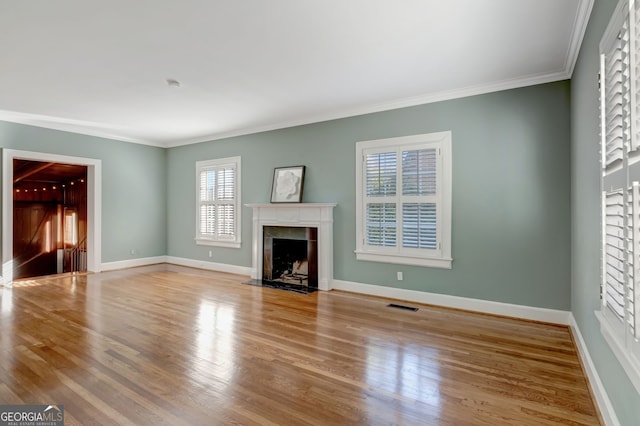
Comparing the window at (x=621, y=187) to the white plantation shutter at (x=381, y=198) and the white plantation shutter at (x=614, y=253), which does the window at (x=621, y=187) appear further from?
the white plantation shutter at (x=381, y=198)

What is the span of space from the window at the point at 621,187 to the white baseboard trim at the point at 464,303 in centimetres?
182

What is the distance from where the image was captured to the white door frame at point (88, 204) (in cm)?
536

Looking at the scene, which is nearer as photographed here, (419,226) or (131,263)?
(419,226)

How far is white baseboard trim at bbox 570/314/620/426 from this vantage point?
186 cm

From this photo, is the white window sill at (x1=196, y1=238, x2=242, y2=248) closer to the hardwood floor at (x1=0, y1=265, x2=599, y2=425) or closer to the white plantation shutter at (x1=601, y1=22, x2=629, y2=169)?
the hardwood floor at (x1=0, y1=265, x2=599, y2=425)

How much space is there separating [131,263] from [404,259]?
228 inches

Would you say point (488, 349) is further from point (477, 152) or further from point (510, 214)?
point (477, 152)

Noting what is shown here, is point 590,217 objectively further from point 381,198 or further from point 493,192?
point 381,198

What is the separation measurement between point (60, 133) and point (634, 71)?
7595 mm

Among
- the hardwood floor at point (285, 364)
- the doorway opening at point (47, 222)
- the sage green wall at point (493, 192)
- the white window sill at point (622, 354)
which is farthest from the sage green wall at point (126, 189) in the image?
the white window sill at point (622, 354)

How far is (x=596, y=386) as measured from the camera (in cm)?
220

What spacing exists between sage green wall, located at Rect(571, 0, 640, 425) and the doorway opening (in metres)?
9.86

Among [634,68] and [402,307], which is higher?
[634,68]

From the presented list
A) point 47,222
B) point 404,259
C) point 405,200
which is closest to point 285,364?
point 404,259
